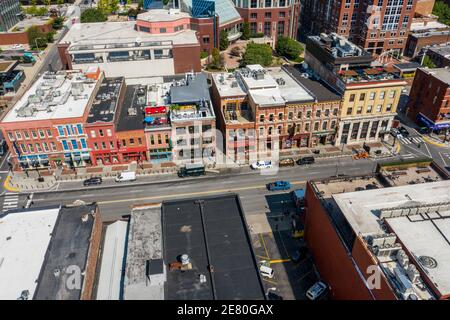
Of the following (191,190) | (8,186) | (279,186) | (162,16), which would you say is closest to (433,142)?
(279,186)

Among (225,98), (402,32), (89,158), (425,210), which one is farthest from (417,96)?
(89,158)

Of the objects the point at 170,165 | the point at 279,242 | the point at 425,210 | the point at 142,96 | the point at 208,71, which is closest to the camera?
the point at 425,210

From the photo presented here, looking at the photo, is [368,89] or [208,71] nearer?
[368,89]

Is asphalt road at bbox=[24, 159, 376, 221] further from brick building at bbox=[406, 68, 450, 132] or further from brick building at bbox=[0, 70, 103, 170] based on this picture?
brick building at bbox=[406, 68, 450, 132]

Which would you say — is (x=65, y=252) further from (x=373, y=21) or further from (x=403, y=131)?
(x=373, y=21)

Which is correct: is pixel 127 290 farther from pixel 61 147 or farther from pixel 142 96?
pixel 142 96

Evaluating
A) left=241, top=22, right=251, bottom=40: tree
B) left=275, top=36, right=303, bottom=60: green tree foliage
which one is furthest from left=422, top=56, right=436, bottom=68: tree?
left=241, top=22, right=251, bottom=40: tree
